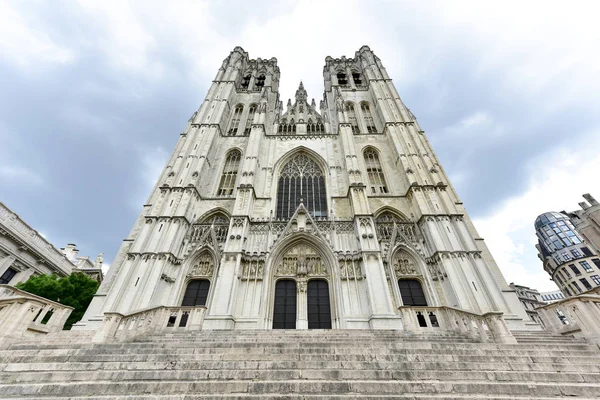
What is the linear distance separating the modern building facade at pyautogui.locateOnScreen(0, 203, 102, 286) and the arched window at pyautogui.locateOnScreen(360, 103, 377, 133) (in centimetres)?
2838

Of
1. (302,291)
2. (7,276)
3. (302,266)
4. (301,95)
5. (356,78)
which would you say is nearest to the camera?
(302,291)

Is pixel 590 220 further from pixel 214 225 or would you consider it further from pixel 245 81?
pixel 245 81

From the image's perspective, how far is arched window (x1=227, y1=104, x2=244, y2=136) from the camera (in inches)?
924

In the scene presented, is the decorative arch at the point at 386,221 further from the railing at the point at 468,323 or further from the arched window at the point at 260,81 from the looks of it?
the arched window at the point at 260,81

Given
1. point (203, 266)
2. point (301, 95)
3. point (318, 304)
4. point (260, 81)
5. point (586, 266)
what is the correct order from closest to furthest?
point (318, 304) → point (203, 266) → point (301, 95) → point (260, 81) → point (586, 266)

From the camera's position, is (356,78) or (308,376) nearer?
(308,376)

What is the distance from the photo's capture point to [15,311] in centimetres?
691

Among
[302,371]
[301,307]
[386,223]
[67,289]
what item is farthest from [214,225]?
[302,371]

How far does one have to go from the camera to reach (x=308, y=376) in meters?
4.23

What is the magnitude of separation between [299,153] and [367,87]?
13.0 m

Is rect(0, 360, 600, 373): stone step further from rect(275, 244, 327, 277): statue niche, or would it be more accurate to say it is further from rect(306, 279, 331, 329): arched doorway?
rect(275, 244, 327, 277): statue niche

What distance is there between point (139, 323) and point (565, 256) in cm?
5650

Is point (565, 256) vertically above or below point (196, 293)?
above

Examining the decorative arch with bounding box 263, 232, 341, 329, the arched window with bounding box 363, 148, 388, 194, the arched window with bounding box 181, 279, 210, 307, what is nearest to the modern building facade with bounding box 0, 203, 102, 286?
the arched window with bounding box 181, 279, 210, 307
